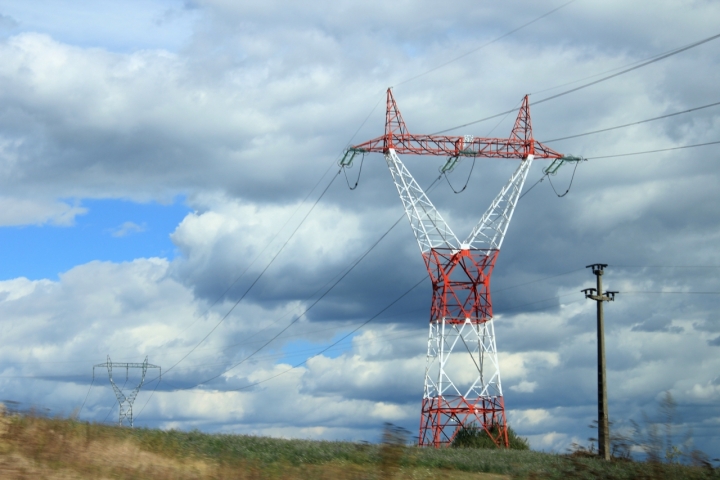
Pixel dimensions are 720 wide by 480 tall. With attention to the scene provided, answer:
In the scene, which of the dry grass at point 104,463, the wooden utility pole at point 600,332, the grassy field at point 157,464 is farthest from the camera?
the wooden utility pole at point 600,332

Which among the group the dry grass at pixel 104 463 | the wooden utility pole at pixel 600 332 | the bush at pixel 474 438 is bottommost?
the dry grass at pixel 104 463

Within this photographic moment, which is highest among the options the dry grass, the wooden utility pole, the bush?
the wooden utility pole

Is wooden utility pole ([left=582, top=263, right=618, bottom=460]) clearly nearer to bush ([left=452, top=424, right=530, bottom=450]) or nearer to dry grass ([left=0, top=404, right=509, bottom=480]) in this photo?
bush ([left=452, top=424, right=530, bottom=450])

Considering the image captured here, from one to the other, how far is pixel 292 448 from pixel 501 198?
83.1 feet

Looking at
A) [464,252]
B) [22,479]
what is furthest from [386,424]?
[464,252]

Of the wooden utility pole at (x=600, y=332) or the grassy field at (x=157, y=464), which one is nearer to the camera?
the grassy field at (x=157, y=464)

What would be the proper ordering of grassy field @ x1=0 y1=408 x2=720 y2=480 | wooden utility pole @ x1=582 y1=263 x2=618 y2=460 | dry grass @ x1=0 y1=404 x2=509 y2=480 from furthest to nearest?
wooden utility pole @ x1=582 y1=263 x2=618 y2=460, dry grass @ x1=0 y1=404 x2=509 y2=480, grassy field @ x1=0 y1=408 x2=720 y2=480

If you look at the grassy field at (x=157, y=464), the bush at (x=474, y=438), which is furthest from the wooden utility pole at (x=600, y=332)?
the grassy field at (x=157, y=464)

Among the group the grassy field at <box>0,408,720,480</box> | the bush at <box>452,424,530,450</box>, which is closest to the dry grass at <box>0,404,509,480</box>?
the grassy field at <box>0,408,720,480</box>

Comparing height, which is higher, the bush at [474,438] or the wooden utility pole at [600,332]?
the wooden utility pole at [600,332]

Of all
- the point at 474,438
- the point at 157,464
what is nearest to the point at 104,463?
the point at 157,464

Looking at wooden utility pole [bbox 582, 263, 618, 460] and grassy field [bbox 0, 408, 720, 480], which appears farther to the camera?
wooden utility pole [bbox 582, 263, 618, 460]

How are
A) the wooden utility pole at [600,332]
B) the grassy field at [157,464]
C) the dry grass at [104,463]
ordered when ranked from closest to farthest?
the grassy field at [157,464] → the dry grass at [104,463] → the wooden utility pole at [600,332]

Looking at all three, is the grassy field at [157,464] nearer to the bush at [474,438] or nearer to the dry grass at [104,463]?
the dry grass at [104,463]
